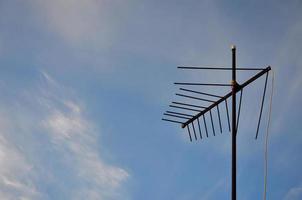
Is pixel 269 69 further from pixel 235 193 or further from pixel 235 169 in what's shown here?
pixel 235 193

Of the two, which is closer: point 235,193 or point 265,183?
point 235,193

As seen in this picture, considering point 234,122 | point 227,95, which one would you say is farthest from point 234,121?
point 227,95

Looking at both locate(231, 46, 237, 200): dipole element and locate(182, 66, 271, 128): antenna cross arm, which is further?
locate(182, 66, 271, 128): antenna cross arm

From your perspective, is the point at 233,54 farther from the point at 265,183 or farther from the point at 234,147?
the point at 265,183

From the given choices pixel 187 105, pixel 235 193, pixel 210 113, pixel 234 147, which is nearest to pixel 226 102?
pixel 210 113

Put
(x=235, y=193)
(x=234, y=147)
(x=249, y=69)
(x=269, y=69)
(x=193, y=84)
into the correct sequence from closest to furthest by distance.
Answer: (x=235, y=193) < (x=234, y=147) < (x=269, y=69) < (x=249, y=69) < (x=193, y=84)

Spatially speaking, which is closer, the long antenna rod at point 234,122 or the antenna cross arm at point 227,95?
the long antenna rod at point 234,122

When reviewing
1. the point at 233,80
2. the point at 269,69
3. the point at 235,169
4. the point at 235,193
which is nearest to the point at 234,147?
the point at 235,169

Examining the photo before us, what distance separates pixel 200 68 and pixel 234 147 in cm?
266

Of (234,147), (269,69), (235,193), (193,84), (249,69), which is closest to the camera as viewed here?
(235,193)

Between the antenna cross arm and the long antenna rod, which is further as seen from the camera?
the antenna cross arm

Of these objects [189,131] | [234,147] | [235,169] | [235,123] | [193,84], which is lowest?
[235,169]

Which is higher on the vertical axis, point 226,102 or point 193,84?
point 193,84

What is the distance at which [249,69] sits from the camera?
8.70 meters
